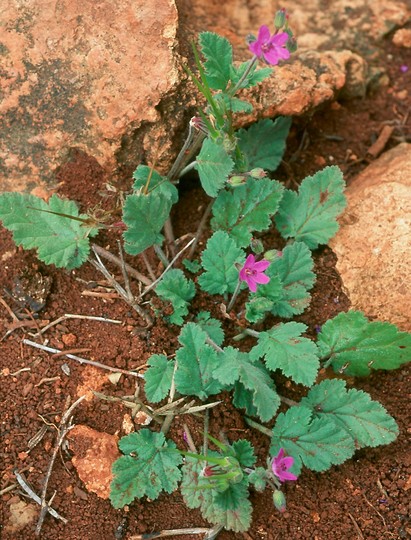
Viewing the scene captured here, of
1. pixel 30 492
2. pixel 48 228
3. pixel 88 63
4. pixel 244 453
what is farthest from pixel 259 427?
pixel 88 63

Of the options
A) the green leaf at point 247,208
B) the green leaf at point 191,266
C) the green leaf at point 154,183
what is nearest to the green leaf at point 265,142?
the green leaf at point 247,208

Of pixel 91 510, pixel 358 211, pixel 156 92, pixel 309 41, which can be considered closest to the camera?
pixel 91 510

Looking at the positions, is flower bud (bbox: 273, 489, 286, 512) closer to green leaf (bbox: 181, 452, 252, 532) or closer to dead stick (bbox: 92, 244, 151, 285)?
green leaf (bbox: 181, 452, 252, 532)

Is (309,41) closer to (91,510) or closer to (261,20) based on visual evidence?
(261,20)

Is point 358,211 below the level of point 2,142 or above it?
below

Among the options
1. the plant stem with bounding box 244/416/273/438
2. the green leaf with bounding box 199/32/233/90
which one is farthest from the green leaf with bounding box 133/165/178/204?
the plant stem with bounding box 244/416/273/438

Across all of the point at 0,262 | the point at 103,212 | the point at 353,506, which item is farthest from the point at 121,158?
A: the point at 353,506

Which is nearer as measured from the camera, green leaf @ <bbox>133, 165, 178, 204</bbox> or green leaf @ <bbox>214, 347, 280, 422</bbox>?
green leaf @ <bbox>214, 347, 280, 422</bbox>

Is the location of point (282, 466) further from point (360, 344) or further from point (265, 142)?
point (265, 142)
